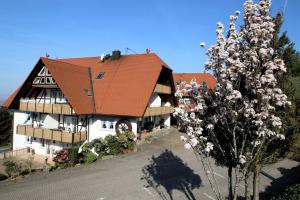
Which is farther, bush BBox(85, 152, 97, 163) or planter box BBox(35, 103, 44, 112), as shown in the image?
planter box BBox(35, 103, 44, 112)

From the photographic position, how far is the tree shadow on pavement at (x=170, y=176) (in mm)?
17594

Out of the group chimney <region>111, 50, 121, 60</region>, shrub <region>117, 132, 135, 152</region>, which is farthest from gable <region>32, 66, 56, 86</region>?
chimney <region>111, 50, 121, 60</region>

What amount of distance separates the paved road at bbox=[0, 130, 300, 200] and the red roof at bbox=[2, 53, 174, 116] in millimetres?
6259

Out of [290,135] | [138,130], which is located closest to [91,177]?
[138,130]

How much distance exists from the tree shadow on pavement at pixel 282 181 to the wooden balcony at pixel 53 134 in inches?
684

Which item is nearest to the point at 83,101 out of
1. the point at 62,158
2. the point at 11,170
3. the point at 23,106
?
the point at 62,158

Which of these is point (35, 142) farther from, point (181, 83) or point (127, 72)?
point (181, 83)

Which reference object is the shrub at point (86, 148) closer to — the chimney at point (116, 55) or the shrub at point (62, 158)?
the shrub at point (62, 158)

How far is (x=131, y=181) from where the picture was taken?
18.9 m

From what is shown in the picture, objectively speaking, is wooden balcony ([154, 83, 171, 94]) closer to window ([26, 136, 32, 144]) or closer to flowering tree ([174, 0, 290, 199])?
window ([26, 136, 32, 144])

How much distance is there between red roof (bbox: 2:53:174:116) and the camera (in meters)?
29.6

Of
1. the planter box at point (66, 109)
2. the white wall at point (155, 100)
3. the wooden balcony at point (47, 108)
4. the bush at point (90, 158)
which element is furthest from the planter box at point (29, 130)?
the white wall at point (155, 100)

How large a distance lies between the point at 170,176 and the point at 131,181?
2.71 m

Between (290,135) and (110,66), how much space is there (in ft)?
90.2
